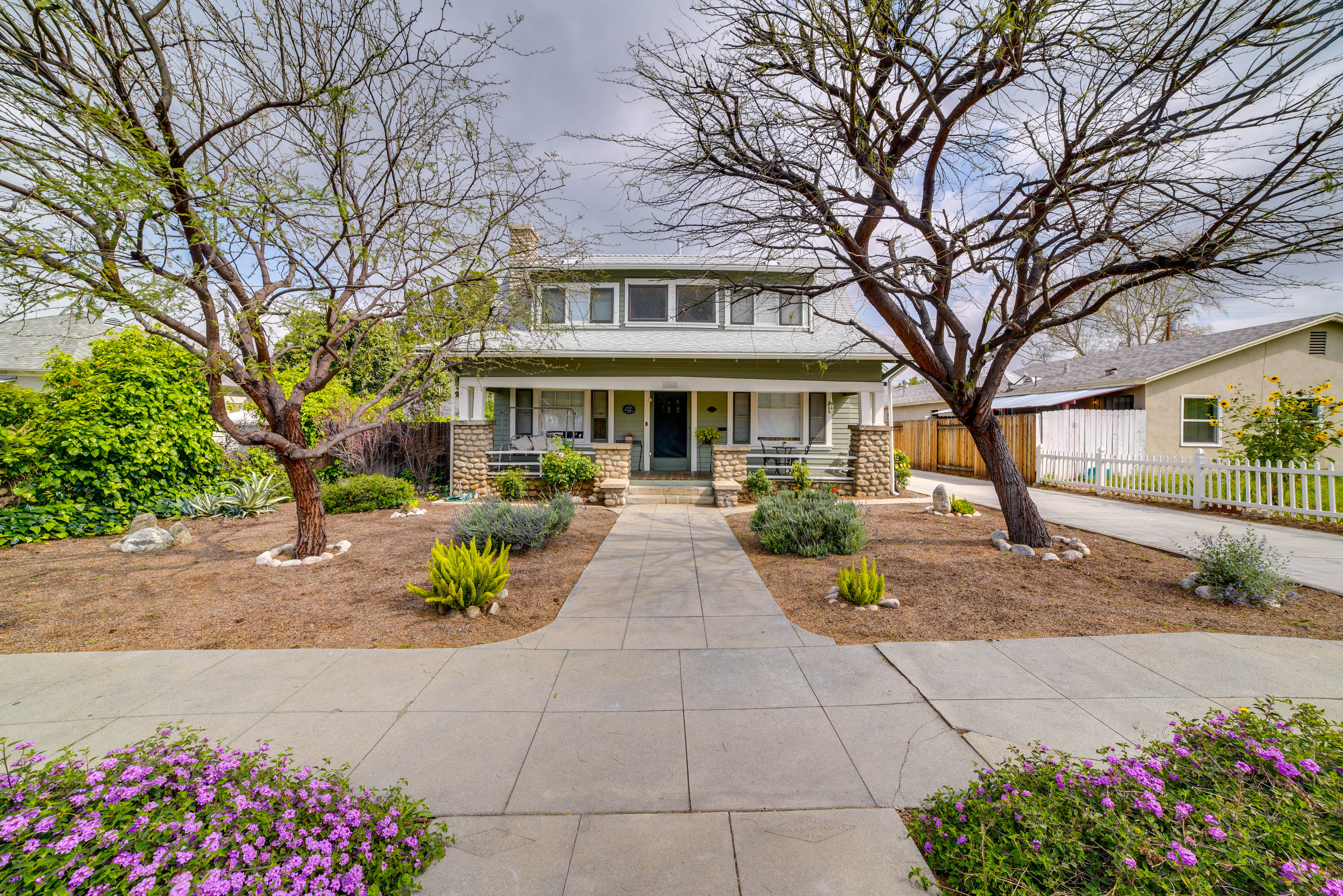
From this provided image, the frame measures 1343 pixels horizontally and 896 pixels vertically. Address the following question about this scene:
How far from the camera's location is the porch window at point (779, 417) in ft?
46.3

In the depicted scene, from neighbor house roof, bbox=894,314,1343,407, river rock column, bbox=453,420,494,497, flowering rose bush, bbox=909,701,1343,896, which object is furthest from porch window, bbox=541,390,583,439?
flowering rose bush, bbox=909,701,1343,896

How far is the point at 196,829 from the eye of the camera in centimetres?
164

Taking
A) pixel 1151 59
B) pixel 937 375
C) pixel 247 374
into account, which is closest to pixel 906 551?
pixel 937 375

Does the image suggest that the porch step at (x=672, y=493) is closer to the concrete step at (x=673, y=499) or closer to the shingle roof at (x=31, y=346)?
the concrete step at (x=673, y=499)

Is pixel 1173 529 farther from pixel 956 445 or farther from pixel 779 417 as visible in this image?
pixel 956 445

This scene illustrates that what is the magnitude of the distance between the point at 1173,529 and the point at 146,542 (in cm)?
1480

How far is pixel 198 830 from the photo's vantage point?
166 centimetres

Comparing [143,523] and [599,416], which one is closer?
[143,523]

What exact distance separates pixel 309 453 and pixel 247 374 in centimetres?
105

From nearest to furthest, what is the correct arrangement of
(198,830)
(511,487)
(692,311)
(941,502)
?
(198,830), (941,502), (511,487), (692,311)

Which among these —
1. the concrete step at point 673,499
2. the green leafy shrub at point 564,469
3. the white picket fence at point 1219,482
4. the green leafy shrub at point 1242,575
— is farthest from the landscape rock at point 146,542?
the white picket fence at point 1219,482

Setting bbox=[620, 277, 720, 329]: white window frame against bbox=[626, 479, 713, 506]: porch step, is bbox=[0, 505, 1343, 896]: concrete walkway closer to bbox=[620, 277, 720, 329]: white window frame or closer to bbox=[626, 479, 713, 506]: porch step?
bbox=[626, 479, 713, 506]: porch step

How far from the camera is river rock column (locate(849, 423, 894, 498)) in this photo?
38.8ft

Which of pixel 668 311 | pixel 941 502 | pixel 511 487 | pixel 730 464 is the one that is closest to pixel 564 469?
pixel 511 487
